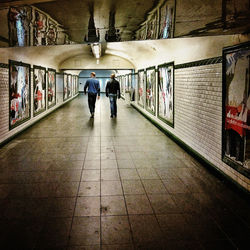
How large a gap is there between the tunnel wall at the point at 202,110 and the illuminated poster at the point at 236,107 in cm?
18

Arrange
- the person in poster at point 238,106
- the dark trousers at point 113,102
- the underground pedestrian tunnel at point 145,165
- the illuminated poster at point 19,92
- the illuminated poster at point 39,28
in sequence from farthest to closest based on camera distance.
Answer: the dark trousers at point 113,102
the illuminated poster at point 19,92
the illuminated poster at point 39,28
the person in poster at point 238,106
the underground pedestrian tunnel at point 145,165

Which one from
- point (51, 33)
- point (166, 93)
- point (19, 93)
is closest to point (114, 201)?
point (51, 33)

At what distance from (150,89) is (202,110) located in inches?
230

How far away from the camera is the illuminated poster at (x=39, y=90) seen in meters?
9.85

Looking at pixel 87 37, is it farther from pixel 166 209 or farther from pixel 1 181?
pixel 166 209

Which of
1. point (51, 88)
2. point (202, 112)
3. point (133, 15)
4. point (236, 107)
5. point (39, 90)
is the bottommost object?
point (202, 112)

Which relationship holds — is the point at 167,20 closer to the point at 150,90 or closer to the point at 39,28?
the point at 39,28

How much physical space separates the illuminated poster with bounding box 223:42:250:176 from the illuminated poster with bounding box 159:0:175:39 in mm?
944

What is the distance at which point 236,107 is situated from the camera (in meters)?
3.83

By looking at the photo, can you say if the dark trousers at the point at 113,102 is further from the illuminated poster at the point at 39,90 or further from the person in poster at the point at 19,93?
the person in poster at the point at 19,93

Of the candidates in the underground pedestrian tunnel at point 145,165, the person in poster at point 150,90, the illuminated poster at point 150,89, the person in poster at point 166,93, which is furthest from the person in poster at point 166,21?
the person in poster at point 150,90

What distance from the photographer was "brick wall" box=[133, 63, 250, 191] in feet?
14.6

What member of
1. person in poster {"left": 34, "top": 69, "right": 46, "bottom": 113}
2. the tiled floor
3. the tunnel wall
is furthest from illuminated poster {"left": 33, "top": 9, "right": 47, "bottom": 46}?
person in poster {"left": 34, "top": 69, "right": 46, "bottom": 113}

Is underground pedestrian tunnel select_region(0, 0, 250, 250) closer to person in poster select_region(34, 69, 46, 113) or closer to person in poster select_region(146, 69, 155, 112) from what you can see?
person in poster select_region(34, 69, 46, 113)
